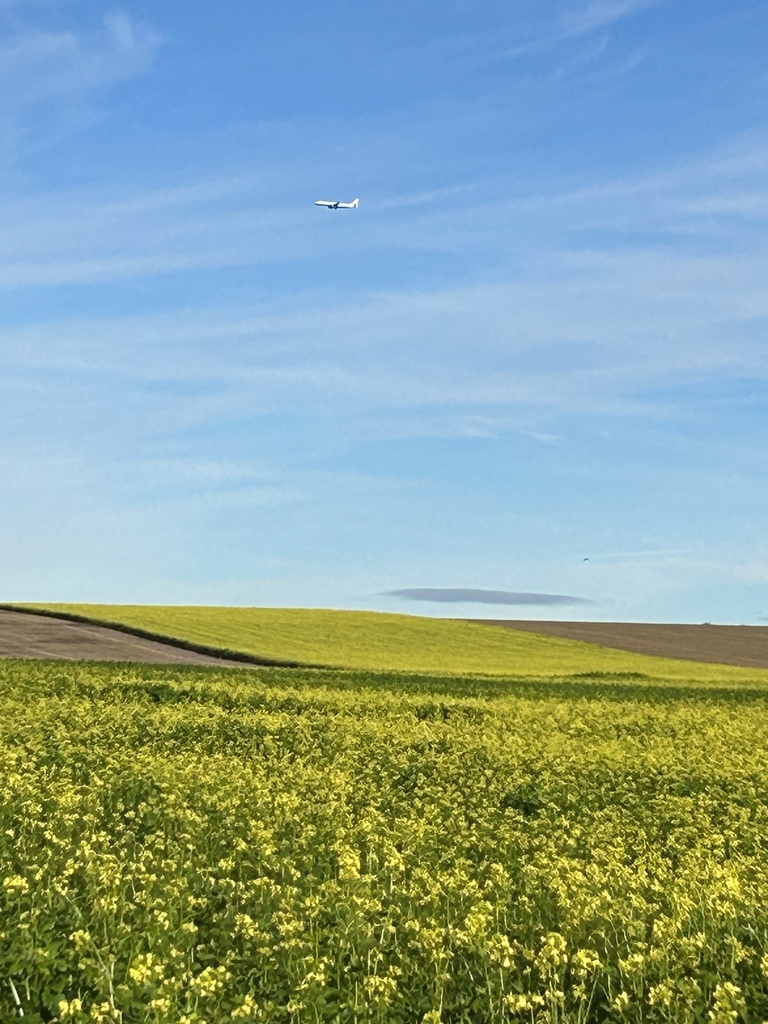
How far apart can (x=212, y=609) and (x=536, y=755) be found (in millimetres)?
75126

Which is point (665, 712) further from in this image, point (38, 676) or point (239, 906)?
point (239, 906)

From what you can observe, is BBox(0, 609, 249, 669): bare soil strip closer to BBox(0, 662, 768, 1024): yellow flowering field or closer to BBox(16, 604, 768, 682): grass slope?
BBox(16, 604, 768, 682): grass slope

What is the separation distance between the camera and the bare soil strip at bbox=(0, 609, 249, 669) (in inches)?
2544

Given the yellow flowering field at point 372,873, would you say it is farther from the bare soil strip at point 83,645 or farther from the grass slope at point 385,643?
the grass slope at point 385,643

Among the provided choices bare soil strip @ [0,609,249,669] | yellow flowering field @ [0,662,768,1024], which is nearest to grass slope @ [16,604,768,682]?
bare soil strip @ [0,609,249,669]

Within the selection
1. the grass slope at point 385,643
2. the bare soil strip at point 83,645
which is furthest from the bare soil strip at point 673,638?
the bare soil strip at point 83,645

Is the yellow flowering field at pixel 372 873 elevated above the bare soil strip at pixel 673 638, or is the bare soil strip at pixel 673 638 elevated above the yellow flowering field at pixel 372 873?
the bare soil strip at pixel 673 638

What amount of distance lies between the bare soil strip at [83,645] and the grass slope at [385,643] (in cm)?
241

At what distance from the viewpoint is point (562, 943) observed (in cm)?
934

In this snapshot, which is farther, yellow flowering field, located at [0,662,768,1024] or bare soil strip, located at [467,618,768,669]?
bare soil strip, located at [467,618,768,669]

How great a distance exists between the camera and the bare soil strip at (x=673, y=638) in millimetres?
91812

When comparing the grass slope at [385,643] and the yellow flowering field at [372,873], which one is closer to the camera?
the yellow flowering field at [372,873]

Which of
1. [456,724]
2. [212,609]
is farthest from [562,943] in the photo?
[212,609]

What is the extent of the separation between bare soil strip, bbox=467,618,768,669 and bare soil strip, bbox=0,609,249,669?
3704 centimetres
